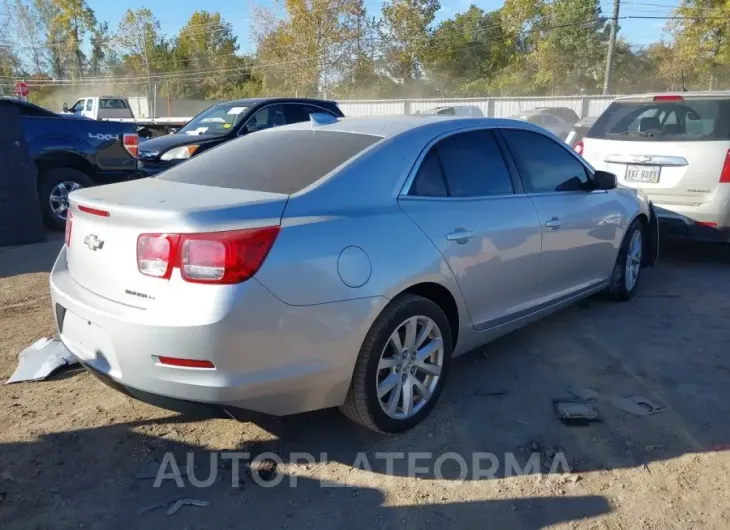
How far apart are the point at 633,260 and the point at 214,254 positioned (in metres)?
4.14

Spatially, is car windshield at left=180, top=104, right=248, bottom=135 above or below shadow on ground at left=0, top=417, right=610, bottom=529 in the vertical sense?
above

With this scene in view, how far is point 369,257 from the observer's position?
9.23 ft

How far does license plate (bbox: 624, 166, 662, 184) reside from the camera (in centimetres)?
628

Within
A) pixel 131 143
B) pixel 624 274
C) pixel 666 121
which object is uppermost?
pixel 666 121

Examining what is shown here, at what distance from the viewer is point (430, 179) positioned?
337 cm

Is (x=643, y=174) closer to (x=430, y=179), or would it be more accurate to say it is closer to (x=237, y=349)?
(x=430, y=179)

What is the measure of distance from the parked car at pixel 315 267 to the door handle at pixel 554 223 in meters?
0.01

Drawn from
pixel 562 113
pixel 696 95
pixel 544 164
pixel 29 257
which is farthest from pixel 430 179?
pixel 562 113

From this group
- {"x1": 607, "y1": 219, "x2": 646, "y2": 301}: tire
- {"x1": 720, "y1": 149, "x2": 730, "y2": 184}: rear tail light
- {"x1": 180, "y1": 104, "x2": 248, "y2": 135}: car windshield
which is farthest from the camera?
{"x1": 180, "y1": 104, "x2": 248, "y2": 135}: car windshield

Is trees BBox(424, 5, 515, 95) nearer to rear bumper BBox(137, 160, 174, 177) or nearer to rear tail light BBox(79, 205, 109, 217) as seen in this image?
rear bumper BBox(137, 160, 174, 177)

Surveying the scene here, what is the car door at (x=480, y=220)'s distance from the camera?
10.7 ft

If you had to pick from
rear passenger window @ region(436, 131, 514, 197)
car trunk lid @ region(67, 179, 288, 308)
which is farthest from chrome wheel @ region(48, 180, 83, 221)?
rear passenger window @ region(436, 131, 514, 197)

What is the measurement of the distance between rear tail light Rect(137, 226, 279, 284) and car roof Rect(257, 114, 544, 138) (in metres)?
1.18

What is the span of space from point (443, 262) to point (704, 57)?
3496 cm
